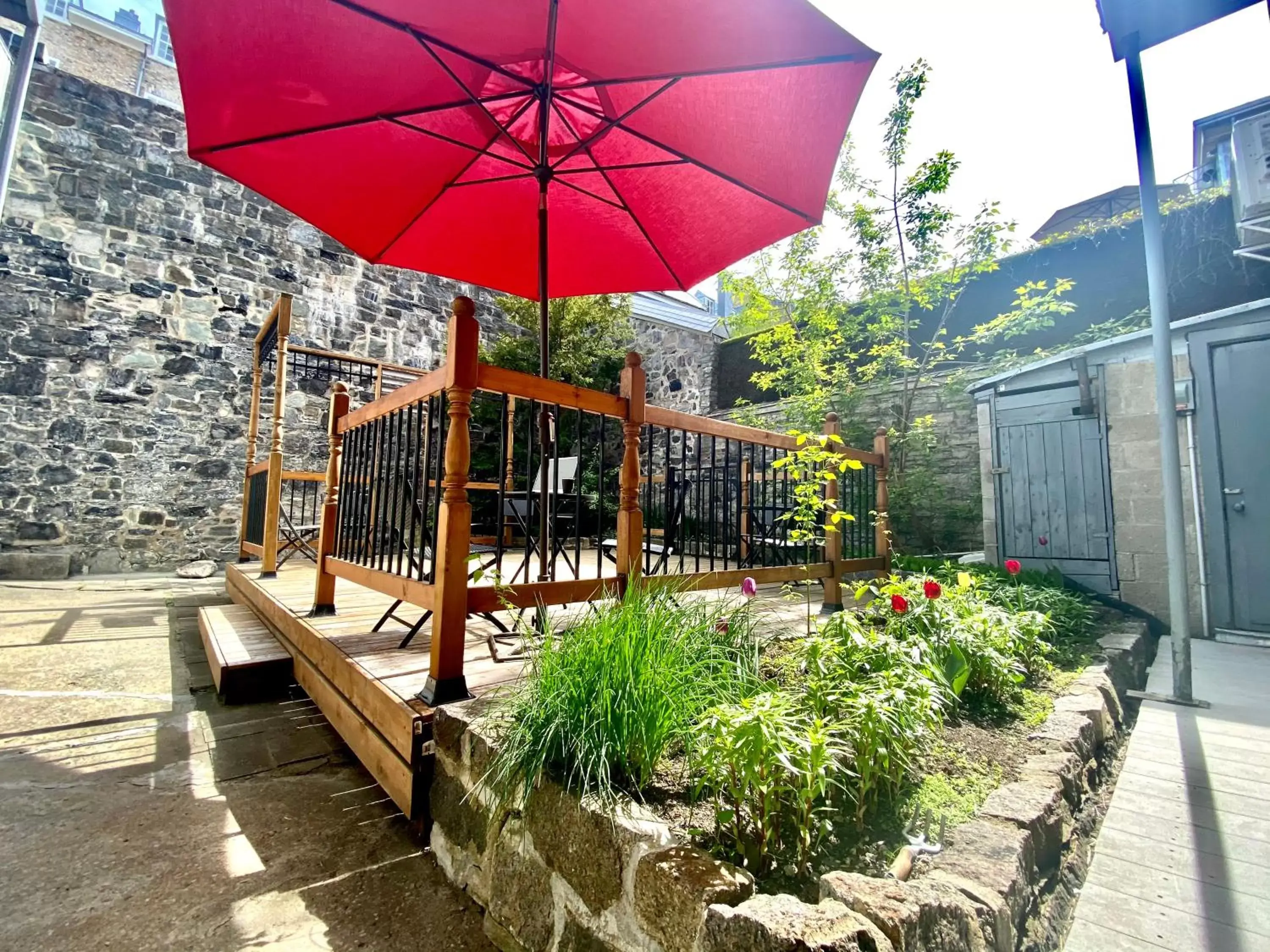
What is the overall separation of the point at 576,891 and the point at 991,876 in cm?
78

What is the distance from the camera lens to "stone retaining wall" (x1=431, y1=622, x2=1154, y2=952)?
830 mm

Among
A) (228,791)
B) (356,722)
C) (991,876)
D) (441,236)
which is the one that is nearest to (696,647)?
(991,876)

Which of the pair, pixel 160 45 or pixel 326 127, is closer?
pixel 326 127

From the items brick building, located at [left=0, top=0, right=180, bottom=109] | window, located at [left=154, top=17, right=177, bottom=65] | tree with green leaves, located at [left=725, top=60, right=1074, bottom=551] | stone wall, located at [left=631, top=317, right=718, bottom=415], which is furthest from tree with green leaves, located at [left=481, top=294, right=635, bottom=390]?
window, located at [left=154, top=17, right=177, bottom=65]

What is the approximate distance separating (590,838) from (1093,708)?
190 cm

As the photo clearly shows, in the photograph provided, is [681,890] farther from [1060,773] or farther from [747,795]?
[1060,773]

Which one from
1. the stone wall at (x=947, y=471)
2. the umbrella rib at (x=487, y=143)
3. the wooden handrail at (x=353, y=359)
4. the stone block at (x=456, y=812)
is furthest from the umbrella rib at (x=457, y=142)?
the stone wall at (x=947, y=471)

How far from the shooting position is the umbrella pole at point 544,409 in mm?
2193

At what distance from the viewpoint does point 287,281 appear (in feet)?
23.4

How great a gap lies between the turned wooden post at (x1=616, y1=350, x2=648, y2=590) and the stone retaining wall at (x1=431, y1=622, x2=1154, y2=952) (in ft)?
2.69

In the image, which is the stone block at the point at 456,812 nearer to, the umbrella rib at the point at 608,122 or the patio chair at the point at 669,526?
the patio chair at the point at 669,526

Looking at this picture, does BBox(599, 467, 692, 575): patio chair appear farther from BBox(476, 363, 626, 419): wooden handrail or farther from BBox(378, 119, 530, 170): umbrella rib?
BBox(378, 119, 530, 170): umbrella rib

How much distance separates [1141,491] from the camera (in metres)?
3.87

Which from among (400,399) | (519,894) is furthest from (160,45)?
(519,894)
